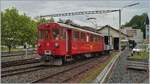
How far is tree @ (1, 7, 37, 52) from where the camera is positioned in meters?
44.3

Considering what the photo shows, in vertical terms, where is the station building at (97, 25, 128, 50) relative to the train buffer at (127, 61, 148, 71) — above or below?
above

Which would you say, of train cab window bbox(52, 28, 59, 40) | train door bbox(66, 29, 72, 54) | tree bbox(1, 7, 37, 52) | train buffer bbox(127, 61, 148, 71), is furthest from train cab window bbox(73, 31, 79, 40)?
tree bbox(1, 7, 37, 52)

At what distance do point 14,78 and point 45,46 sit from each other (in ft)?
27.9

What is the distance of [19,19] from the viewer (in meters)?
46.8

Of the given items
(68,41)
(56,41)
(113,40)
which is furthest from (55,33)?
(113,40)

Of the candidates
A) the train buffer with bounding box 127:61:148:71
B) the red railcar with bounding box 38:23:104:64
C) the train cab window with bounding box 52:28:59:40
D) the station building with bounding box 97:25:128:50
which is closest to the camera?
the train buffer with bounding box 127:61:148:71

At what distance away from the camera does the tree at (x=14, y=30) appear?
44.3 metres

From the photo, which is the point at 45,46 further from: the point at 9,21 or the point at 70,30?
the point at 9,21

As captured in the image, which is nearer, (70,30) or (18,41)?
(70,30)

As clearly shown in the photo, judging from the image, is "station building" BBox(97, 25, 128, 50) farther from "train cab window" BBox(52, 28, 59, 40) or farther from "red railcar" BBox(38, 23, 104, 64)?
"train cab window" BBox(52, 28, 59, 40)

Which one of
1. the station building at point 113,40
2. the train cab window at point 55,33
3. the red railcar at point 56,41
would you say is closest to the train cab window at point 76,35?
the red railcar at point 56,41

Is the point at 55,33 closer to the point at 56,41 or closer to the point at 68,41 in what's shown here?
the point at 56,41

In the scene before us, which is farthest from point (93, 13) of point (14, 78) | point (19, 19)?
point (14, 78)

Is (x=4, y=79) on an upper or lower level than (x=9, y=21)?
lower
